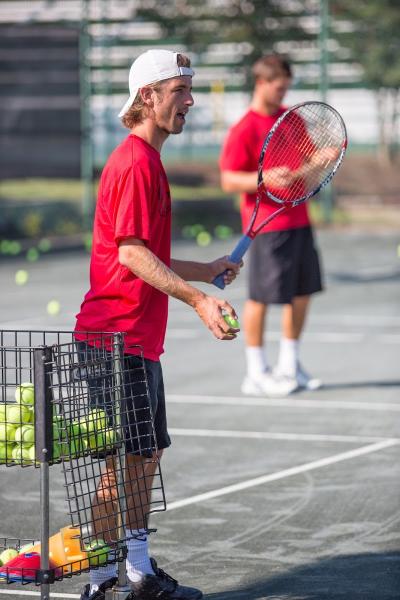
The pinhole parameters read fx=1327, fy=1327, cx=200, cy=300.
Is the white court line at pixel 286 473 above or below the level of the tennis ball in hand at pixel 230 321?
below

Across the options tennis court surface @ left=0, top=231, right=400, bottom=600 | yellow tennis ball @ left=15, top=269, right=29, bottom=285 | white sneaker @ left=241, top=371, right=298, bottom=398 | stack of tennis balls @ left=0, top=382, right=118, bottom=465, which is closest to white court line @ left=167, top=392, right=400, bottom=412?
tennis court surface @ left=0, top=231, right=400, bottom=600

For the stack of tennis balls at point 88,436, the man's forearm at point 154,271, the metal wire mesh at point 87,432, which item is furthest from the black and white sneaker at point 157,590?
the man's forearm at point 154,271

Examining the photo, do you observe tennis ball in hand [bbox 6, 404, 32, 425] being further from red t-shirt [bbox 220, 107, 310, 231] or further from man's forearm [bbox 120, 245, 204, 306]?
red t-shirt [bbox 220, 107, 310, 231]

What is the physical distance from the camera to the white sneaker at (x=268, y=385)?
9273 mm

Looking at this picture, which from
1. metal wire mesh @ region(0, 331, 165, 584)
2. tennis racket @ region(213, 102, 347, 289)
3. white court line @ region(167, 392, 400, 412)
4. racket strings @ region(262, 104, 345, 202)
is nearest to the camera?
metal wire mesh @ region(0, 331, 165, 584)

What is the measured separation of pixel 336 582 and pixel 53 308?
8.24 m

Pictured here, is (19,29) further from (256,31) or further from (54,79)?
(256,31)

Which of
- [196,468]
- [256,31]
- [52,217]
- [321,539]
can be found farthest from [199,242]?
[321,539]

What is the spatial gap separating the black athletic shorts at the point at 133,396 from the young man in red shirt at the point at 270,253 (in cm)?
389

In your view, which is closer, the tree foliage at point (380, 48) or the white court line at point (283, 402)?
the white court line at point (283, 402)

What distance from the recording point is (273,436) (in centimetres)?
809

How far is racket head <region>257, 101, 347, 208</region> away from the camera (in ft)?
19.7

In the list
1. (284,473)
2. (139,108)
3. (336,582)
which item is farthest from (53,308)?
(139,108)

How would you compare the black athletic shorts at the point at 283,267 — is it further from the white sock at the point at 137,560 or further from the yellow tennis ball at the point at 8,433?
the yellow tennis ball at the point at 8,433
